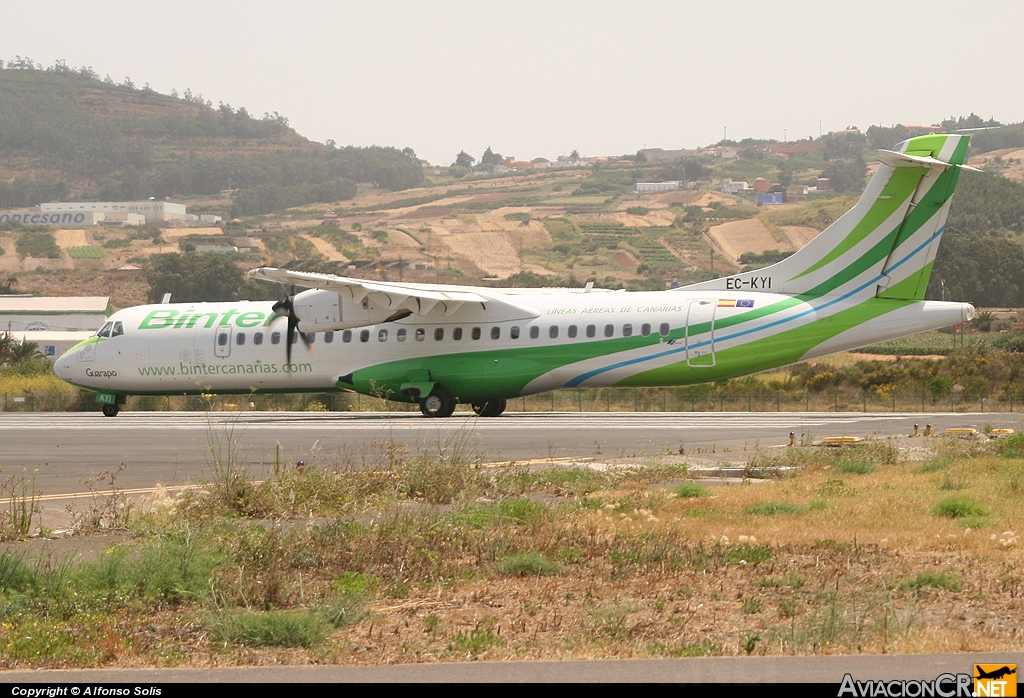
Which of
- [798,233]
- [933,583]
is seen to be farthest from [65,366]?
[798,233]

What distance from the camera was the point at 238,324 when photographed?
34562 mm

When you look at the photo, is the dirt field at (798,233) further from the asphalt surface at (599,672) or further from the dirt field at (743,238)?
the asphalt surface at (599,672)

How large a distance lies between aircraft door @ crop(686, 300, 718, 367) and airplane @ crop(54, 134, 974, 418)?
4 cm

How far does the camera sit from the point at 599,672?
6.84 metres

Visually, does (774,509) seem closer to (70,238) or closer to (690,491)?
(690,491)

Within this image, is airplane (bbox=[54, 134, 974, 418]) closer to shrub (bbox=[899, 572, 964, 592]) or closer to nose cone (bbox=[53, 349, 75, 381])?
nose cone (bbox=[53, 349, 75, 381])

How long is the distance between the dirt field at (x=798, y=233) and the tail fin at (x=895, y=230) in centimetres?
12183

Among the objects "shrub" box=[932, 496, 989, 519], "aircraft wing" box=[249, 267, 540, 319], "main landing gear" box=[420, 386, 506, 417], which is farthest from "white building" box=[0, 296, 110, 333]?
"shrub" box=[932, 496, 989, 519]

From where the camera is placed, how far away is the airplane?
2909cm

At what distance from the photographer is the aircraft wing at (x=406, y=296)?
102 feet

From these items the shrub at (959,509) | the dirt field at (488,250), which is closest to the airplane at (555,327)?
the shrub at (959,509)

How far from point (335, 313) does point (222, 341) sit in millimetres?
4240

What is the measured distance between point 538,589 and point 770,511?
4.84 meters

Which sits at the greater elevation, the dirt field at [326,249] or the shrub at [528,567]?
the dirt field at [326,249]
